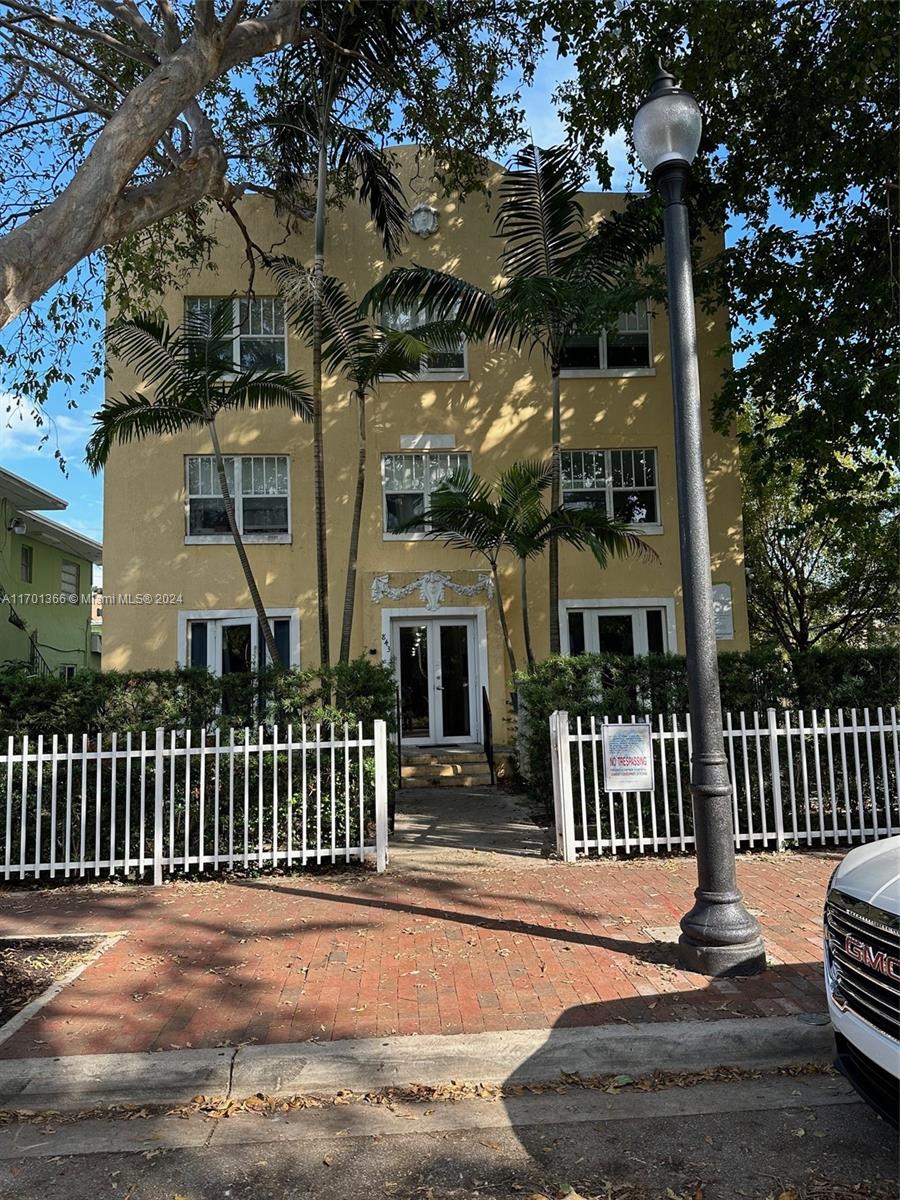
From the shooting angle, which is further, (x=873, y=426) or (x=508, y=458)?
(x=508, y=458)

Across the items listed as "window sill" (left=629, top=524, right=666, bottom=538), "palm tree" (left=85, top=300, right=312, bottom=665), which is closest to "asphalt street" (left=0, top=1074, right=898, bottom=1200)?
"palm tree" (left=85, top=300, right=312, bottom=665)

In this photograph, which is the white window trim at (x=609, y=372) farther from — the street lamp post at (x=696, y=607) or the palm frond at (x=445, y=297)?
the street lamp post at (x=696, y=607)

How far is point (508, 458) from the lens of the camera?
15625 mm

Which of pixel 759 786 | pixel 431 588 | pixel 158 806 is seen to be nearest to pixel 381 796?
pixel 158 806

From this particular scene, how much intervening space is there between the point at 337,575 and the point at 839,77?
10.2 meters

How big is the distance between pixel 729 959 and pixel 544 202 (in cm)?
1053

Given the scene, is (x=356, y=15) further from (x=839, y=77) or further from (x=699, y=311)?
(x=699, y=311)

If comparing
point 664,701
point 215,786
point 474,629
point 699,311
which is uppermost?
point 699,311

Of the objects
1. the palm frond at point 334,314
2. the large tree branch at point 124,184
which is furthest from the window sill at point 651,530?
the large tree branch at point 124,184

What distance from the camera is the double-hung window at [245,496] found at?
15.2m

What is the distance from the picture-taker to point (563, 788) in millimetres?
7805

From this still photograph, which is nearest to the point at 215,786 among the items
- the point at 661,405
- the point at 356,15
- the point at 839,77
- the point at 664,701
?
the point at 664,701

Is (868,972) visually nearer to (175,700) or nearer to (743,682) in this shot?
(743,682)

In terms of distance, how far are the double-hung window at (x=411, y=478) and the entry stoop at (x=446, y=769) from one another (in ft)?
13.7
